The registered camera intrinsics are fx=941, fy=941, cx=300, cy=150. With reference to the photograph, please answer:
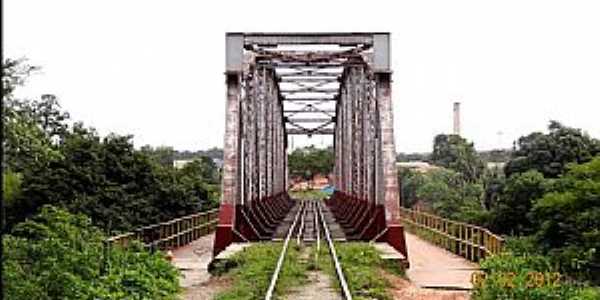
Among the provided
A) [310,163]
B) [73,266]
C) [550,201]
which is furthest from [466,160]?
[73,266]

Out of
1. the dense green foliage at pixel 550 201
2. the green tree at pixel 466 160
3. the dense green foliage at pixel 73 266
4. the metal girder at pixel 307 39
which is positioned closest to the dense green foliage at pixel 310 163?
the green tree at pixel 466 160

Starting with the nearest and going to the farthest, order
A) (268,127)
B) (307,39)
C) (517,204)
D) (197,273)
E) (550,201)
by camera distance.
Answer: (550,201) → (197,273) → (307,39) → (517,204) → (268,127)

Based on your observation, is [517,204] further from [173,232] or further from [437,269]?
[173,232]

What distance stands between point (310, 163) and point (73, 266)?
112492 mm

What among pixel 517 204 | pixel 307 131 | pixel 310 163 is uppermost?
pixel 307 131

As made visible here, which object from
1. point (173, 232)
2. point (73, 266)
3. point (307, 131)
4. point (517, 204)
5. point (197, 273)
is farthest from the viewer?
point (307, 131)

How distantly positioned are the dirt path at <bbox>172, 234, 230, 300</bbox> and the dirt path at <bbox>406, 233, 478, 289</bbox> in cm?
365

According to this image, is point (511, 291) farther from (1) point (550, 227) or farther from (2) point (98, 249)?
(1) point (550, 227)

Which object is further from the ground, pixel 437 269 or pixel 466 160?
pixel 466 160

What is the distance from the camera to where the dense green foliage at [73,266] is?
379 inches

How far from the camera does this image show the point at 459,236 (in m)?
24.5

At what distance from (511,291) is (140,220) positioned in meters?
16.6

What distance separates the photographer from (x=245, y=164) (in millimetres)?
24188

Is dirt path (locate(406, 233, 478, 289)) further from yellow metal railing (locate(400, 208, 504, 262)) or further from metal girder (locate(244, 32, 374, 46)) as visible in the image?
metal girder (locate(244, 32, 374, 46))
